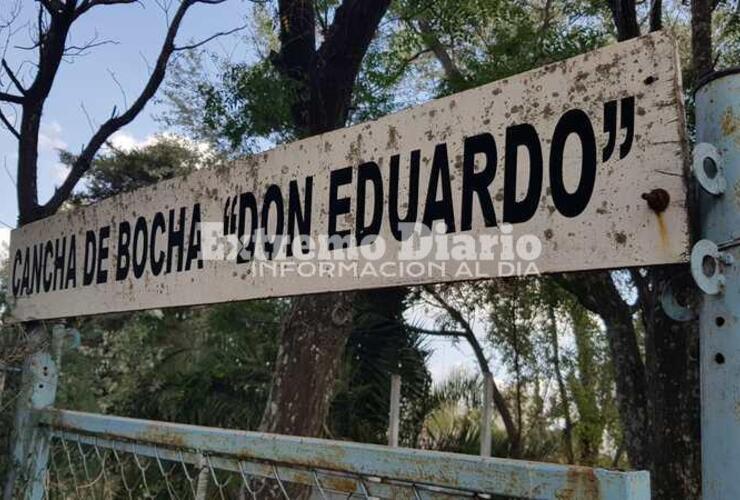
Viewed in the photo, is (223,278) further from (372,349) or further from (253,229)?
(372,349)

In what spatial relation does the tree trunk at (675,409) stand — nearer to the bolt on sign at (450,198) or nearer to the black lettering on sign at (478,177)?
the bolt on sign at (450,198)

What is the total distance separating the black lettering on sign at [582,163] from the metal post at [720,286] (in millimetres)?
176

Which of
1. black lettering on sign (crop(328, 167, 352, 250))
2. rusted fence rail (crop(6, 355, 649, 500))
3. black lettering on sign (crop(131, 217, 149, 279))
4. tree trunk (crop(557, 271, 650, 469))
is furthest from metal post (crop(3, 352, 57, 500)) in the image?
tree trunk (crop(557, 271, 650, 469))

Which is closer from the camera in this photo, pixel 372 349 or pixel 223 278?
pixel 223 278

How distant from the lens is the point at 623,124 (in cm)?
110

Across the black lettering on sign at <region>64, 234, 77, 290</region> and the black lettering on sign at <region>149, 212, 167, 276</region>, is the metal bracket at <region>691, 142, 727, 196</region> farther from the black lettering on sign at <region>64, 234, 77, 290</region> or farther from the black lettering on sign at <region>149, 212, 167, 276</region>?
the black lettering on sign at <region>64, 234, 77, 290</region>

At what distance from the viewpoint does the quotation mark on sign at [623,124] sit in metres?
1.08

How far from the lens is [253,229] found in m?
1.71

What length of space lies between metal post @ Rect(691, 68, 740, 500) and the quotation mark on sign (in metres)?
0.11

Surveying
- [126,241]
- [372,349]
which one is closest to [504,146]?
[126,241]

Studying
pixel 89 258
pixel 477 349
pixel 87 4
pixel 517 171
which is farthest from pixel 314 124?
pixel 477 349

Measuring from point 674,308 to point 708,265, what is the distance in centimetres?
10

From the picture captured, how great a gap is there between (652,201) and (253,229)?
3.14ft

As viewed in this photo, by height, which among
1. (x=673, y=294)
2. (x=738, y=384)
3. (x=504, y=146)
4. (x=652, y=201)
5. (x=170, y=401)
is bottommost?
(x=170, y=401)
